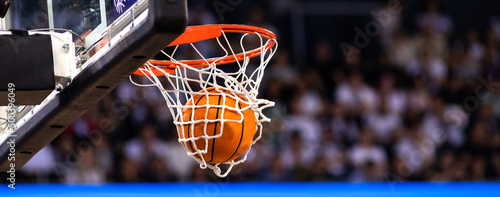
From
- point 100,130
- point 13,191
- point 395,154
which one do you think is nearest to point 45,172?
point 100,130

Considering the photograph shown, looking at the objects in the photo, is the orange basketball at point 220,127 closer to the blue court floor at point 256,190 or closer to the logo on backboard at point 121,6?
the logo on backboard at point 121,6

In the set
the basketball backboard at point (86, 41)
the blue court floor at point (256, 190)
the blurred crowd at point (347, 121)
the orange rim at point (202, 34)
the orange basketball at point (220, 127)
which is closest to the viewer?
the basketball backboard at point (86, 41)

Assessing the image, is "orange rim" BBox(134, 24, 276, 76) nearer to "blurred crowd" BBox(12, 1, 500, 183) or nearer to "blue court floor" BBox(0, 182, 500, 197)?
"blue court floor" BBox(0, 182, 500, 197)

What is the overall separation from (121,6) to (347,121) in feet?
13.9

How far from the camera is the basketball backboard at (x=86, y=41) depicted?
165 cm

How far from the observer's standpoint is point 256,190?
14.3 ft

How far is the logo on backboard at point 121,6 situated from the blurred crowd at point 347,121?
3384 mm

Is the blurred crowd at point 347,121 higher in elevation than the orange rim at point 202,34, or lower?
higher

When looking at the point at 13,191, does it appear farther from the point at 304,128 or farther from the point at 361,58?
the point at 361,58

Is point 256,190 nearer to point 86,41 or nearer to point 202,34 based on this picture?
point 202,34

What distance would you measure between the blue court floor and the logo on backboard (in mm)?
2252

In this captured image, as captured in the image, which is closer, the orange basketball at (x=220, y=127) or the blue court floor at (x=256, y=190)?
the orange basketball at (x=220, y=127)

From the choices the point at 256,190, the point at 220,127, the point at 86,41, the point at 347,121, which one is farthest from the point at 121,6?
the point at 347,121

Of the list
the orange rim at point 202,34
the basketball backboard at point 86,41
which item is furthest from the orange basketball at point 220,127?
the basketball backboard at point 86,41
